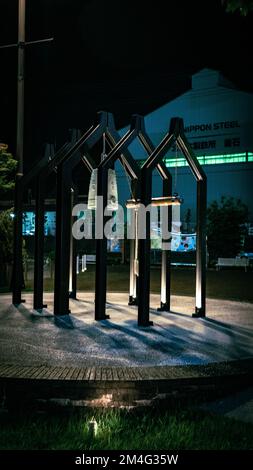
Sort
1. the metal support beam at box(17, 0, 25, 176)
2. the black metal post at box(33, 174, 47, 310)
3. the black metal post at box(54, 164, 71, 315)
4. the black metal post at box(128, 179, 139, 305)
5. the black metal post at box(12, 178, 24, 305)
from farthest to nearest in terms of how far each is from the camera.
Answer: the metal support beam at box(17, 0, 25, 176) → the black metal post at box(128, 179, 139, 305) → the black metal post at box(12, 178, 24, 305) → the black metal post at box(33, 174, 47, 310) → the black metal post at box(54, 164, 71, 315)

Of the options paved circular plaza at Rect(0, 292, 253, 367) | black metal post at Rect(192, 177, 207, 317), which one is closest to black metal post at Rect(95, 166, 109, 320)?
paved circular plaza at Rect(0, 292, 253, 367)

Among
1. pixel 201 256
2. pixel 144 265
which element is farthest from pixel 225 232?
pixel 144 265

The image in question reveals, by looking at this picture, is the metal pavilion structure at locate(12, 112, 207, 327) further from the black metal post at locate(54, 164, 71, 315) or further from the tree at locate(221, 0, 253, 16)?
the tree at locate(221, 0, 253, 16)

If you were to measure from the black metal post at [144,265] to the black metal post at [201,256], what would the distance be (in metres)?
1.54

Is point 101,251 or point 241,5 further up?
point 241,5

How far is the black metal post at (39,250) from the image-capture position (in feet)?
37.2

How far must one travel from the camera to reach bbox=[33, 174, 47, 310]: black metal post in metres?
11.3

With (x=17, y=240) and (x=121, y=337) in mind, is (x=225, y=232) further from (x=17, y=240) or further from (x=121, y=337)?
(x=121, y=337)

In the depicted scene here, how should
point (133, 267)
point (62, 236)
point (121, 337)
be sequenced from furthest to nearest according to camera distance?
point (133, 267), point (62, 236), point (121, 337)

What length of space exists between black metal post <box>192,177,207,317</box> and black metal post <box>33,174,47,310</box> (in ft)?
11.2

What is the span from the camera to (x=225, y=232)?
3756cm

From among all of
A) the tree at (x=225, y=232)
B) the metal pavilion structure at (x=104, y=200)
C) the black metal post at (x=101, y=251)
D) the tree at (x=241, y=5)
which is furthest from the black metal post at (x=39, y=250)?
the tree at (x=225, y=232)

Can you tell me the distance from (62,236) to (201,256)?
2.85 meters

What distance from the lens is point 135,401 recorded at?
17.5 ft
